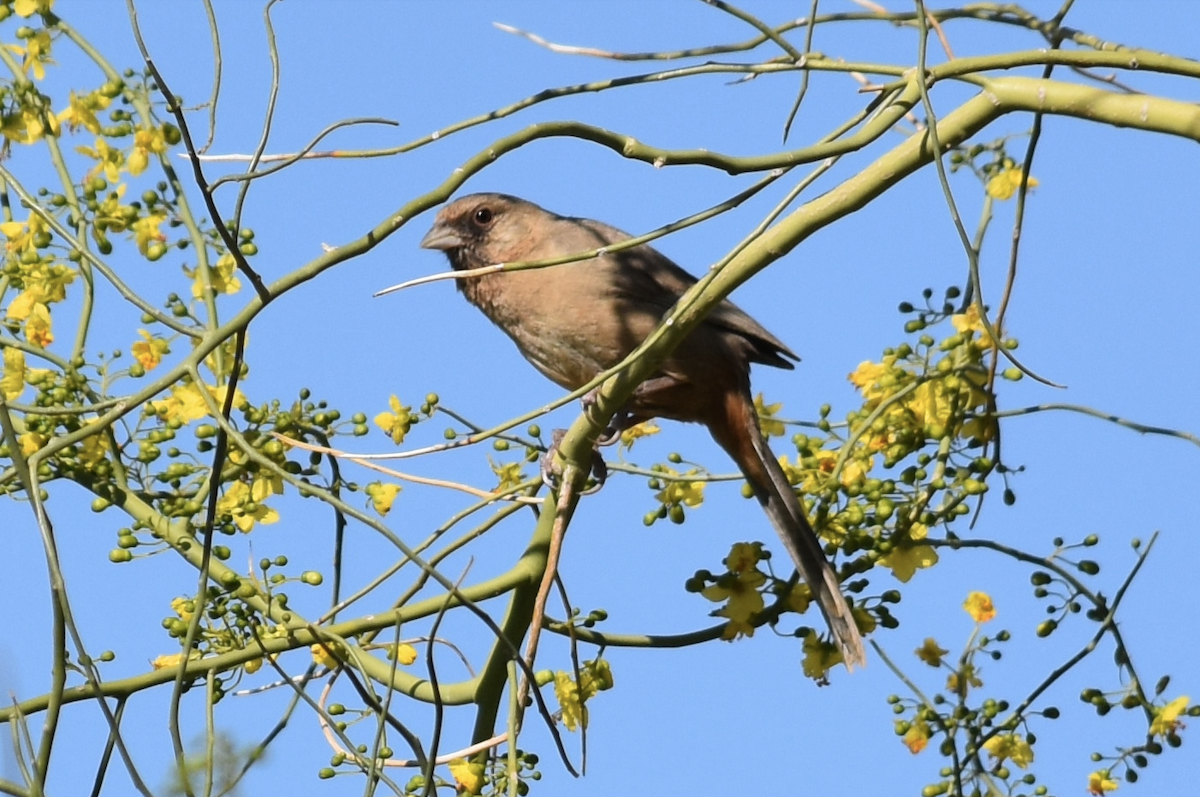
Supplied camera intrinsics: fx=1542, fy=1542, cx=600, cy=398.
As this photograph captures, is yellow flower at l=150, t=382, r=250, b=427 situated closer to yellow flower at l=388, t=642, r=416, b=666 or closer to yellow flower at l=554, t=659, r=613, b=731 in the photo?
yellow flower at l=388, t=642, r=416, b=666

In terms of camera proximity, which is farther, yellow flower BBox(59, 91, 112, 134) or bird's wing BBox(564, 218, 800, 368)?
bird's wing BBox(564, 218, 800, 368)

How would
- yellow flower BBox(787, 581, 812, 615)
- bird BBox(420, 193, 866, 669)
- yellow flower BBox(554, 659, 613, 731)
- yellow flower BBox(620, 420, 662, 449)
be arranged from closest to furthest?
yellow flower BBox(554, 659, 613, 731)
yellow flower BBox(787, 581, 812, 615)
yellow flower BBox(620, 420, 662, 449)
bird BBox(420, 193, 866, 669)

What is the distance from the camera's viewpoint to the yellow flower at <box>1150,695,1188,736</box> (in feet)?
9.17

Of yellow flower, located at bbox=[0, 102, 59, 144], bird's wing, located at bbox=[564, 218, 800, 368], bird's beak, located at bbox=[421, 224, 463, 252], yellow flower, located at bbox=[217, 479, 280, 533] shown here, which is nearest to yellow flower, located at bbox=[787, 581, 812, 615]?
yellow flower, located at bbox=[217, 479, 280, 533]

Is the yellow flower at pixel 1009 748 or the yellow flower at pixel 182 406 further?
the yellow flower at pixel 182 406

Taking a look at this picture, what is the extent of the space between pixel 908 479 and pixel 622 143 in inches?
44.8

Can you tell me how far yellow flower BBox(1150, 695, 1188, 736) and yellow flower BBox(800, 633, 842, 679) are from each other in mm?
611

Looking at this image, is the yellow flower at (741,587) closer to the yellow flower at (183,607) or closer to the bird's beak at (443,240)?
the yellow flower at (183,607)

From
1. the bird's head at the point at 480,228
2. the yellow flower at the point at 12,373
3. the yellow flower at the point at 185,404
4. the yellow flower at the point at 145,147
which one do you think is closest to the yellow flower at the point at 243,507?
the yellow flower at the point at 185,404

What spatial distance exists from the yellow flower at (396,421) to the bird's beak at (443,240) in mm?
1669

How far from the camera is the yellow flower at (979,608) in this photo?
3.08m

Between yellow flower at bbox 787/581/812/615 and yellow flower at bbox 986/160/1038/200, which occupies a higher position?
yellow flower at bbox 986/160/1038/200

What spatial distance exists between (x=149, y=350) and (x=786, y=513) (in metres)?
1.49

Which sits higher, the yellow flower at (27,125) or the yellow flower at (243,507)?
the yellow flower at (27,125)
